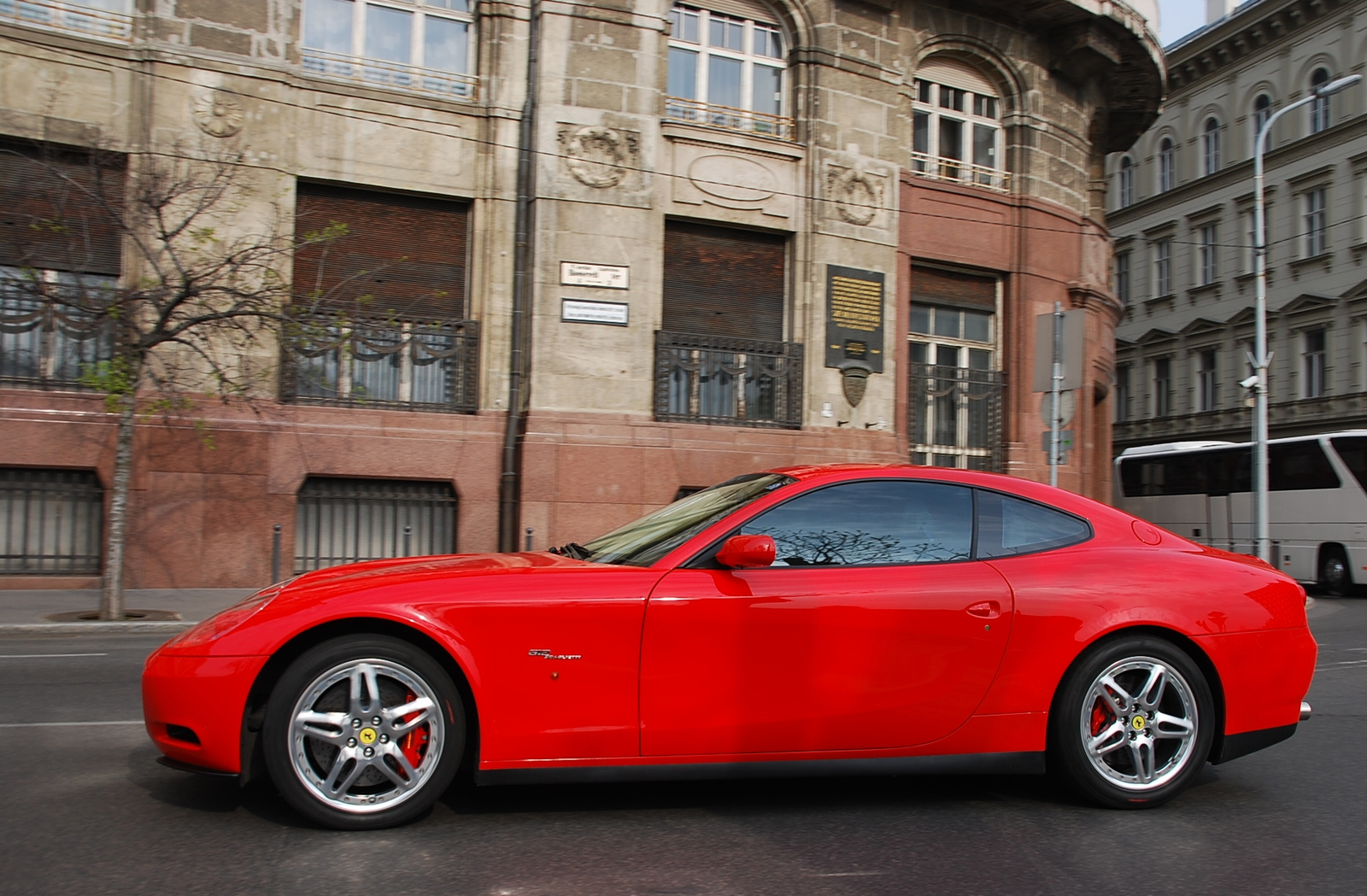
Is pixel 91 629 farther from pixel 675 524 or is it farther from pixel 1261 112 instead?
pixel 1261 112

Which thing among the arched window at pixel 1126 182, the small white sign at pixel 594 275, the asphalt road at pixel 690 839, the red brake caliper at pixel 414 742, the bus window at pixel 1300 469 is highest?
the arched window at pixel 1126 182

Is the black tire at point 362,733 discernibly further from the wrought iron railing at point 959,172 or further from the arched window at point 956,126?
the arched window at point 956,126

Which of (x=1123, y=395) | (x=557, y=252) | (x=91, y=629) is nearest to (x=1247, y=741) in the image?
(x=91, y=629)

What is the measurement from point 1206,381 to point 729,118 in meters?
30.4

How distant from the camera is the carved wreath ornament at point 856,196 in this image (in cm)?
1808

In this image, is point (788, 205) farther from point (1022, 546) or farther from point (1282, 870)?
point (1282, 870)

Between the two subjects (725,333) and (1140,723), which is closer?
(1140,723)

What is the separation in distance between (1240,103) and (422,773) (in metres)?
43.4

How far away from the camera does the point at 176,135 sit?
48.7ft

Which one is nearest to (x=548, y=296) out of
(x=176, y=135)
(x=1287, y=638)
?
(x=176, y=135)

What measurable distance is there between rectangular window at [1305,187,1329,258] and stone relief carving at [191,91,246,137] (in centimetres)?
3407

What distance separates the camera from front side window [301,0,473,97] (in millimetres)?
16156

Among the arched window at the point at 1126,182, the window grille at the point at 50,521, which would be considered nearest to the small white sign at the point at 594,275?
the window grille at the point at 50,521

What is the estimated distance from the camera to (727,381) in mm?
17406
